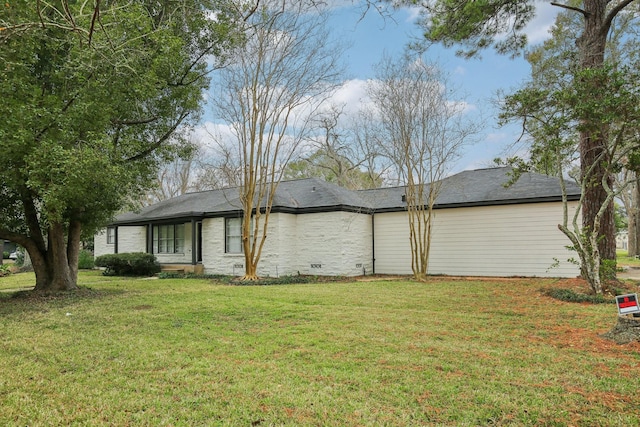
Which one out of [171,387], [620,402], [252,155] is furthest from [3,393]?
[252,155]

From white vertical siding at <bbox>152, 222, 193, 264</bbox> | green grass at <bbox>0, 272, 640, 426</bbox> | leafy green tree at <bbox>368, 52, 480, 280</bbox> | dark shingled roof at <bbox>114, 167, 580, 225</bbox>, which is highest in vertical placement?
leafy green tree at <bbox>368, 52, 480, 280</bbox>

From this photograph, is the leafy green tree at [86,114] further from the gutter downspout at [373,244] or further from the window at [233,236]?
the gutter downspout at [373,244]

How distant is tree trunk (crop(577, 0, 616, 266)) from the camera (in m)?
9.85

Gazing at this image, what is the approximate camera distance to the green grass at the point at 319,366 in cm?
330

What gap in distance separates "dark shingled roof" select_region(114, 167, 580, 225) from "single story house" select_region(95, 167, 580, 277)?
36 millimetres

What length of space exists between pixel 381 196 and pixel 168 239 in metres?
10.2

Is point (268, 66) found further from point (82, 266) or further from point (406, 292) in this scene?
point (82, 266)

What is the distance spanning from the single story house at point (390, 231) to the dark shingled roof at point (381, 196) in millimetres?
36

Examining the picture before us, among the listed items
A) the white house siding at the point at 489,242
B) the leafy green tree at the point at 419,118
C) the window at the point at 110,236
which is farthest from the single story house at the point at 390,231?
the window at the point at 110,236

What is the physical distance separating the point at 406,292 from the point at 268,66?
8185 mm

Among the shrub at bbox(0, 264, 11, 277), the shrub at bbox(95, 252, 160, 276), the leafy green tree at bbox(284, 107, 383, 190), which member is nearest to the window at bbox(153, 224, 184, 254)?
the shrub at bbox(95, 252, 160, 276)

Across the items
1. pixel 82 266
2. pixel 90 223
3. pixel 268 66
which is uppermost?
pixel 268 66

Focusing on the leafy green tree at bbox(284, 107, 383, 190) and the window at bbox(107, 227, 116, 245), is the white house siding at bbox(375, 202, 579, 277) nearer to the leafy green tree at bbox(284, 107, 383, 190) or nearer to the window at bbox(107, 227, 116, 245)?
the leafy green tree at bbox(284, 107, 383, 190)

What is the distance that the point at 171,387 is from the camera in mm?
3877
